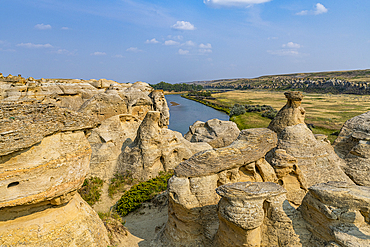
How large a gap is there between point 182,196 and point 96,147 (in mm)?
9603

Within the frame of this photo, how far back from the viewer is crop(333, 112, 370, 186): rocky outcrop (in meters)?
11.6

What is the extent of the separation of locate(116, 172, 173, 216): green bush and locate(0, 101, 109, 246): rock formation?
4.37 metres

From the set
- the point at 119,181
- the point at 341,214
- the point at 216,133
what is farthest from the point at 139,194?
the point at 216,133

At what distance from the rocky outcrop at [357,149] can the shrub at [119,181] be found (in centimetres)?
1252

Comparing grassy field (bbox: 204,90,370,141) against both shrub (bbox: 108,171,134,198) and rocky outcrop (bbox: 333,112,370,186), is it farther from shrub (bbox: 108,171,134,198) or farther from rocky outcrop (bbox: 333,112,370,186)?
shrub (bbox: 108,171,134,198)

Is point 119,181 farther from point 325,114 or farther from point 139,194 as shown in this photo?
point 325,114

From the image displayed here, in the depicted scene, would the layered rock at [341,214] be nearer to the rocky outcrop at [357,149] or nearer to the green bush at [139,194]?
the rocky outcrop at [357,149]

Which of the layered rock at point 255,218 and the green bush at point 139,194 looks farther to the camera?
the green bush at point 139,194

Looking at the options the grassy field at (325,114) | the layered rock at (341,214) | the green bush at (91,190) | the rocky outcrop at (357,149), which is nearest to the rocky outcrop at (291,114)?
the rocky outcrop at (357,149)

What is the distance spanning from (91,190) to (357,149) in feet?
50.1

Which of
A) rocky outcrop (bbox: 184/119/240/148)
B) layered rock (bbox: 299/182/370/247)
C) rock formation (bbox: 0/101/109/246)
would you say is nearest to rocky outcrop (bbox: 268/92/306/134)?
layered rock (bbox: 299/182/370/247)

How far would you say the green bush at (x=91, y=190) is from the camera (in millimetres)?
12133

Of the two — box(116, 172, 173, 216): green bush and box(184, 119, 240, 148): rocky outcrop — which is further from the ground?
box(184, 119, 240, 148): rocky outcrop

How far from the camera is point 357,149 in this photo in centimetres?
1203
